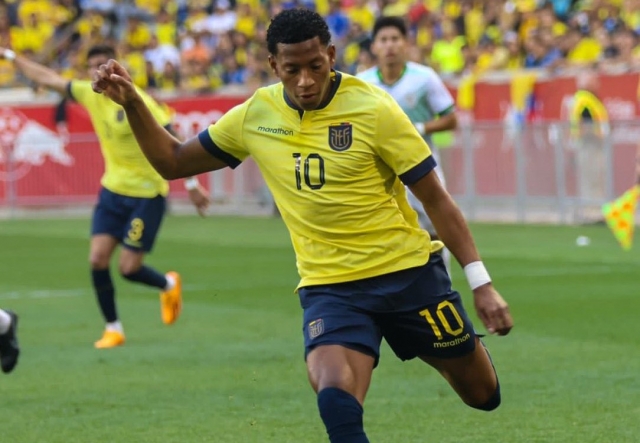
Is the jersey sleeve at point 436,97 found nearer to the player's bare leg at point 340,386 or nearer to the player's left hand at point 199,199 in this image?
the player's left hand at point 199,199

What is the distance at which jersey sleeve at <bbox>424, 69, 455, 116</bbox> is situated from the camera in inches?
455

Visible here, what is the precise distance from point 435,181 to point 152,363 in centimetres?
509

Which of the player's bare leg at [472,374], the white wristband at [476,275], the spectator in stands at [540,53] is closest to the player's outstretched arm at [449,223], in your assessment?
the white wristband at [476,275]

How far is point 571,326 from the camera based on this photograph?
11.7 m

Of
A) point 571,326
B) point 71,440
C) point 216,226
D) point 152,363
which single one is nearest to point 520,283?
point 571,326

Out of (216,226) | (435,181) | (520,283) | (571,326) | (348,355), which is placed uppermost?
(435,181)

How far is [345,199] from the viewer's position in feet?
19.1

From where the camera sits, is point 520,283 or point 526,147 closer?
point 520,283

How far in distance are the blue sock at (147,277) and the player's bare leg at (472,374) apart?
6.46 meters

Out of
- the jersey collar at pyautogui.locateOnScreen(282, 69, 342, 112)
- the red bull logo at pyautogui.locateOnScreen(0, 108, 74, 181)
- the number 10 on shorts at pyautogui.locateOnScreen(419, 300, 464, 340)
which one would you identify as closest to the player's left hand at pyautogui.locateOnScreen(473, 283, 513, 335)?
the number 10 on shorts at pyautogui.locateOnScreen(419, 300, 464, 340)

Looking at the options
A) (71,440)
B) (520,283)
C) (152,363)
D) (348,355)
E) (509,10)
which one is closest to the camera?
(348,355)

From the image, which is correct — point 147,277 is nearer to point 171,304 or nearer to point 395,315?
point 171,304

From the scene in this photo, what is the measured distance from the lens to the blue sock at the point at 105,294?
38.4 feet

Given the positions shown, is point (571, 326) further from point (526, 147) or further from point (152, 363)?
point (526, 147)
